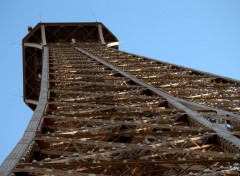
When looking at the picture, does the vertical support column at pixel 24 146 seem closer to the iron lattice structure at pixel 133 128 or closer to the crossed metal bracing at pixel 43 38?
the iron lattice structure at pixel 133 128

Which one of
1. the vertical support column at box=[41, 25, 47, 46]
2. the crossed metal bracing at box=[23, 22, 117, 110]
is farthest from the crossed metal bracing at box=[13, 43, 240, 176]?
the crossed metal bracing at box=[23, 22, 117, 110]

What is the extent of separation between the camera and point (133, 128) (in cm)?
1085

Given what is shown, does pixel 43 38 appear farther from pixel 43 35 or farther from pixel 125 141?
pixel 125 141

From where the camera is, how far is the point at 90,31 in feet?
137

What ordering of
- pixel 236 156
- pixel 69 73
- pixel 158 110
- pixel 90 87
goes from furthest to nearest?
1. pixel 69 73
2. pixel 90 87
3. pixel 158 110
4. pixel 236 156

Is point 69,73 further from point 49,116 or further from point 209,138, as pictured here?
point 209,138

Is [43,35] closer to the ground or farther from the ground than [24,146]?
farther from the ground

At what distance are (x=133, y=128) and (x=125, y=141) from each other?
0.45 meters

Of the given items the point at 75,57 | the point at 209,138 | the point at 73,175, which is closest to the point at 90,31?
the point at 75,57

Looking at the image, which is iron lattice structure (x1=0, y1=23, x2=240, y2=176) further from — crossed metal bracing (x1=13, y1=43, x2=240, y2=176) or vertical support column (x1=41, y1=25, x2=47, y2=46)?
vertical support column (x1=41, y1=25, x2=47, y2=46)

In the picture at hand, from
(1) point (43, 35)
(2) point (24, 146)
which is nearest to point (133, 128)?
(2) point (24, 146)

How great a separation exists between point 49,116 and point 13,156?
3581mm

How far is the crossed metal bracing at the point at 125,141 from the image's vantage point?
7.17m

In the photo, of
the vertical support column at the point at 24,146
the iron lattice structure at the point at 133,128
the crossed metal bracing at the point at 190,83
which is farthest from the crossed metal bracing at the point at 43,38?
the vertical support column at the point at 24,146
